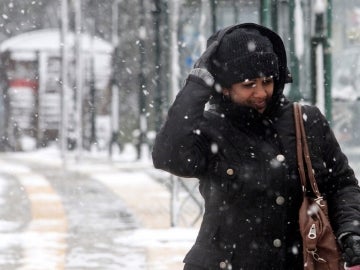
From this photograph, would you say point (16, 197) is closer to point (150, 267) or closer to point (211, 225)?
point (150, 267)

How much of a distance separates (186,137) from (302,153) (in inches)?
15.6

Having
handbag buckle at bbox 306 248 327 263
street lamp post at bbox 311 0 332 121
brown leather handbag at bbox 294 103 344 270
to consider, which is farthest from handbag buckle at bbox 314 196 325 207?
street lamp post at bbox 311 0 332 121

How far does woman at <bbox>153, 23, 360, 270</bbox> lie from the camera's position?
3.75 meters

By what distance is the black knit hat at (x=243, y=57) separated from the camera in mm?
3783

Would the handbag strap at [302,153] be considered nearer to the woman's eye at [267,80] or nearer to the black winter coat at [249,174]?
the black winter coat at [249,174]

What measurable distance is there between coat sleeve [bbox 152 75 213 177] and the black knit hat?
93 millimetres

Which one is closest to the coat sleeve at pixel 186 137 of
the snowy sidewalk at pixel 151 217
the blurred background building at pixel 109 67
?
the snowy sidewalk at pixel 151 217

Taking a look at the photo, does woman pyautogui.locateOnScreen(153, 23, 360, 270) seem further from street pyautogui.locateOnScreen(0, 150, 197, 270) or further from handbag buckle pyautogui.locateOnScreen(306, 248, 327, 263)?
street pyautogui.locateOnScreen(0, 150, 197, 270)

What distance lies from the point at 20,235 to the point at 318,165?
6991mm

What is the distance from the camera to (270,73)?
3785mm

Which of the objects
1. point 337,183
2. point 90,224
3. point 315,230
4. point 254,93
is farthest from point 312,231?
point 90,224

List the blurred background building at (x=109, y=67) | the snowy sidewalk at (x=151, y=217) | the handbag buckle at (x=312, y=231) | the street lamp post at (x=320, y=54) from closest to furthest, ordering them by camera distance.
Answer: the handbag buckle at (x=312, y=231)
the street lamp post at (x=320, y=54)
the snowy sidewalk at (x=151, y=217)
the blurred background building at (x=109, y=67)

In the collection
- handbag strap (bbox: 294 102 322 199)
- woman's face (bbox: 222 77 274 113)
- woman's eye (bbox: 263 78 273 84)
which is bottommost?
handbag strap (bbox: 294 102 322 199)

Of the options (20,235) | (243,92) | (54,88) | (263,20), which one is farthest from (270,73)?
(54,88)
